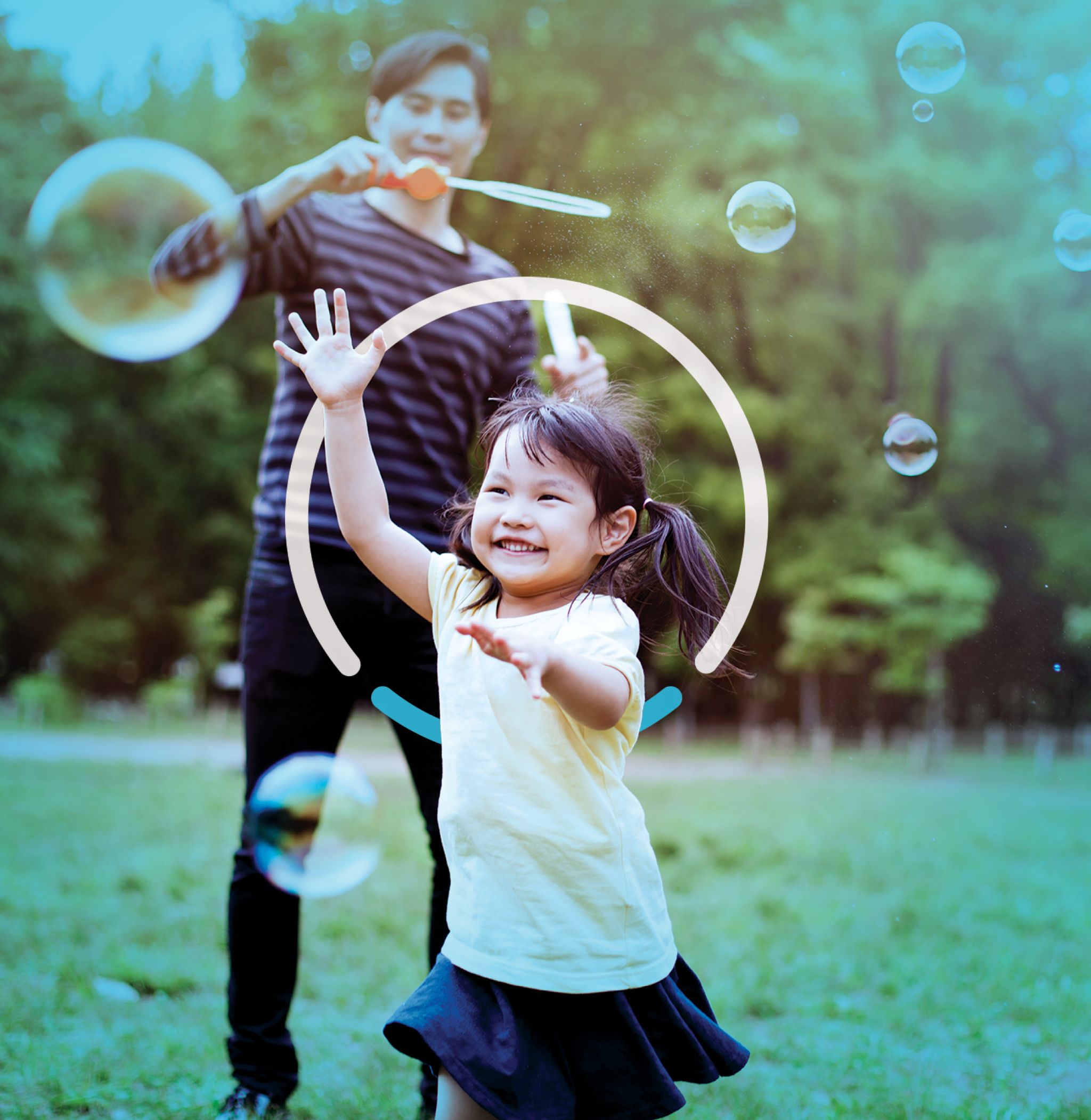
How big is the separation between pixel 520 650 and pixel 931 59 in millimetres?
2571

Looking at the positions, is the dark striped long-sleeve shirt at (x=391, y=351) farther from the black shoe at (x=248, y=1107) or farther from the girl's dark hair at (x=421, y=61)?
the black shoe at (x=248, y=1107)

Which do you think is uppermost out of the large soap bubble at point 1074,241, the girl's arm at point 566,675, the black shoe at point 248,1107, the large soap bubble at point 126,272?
the large soap bubble at point 1074,241

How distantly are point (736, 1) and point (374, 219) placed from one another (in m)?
12.3

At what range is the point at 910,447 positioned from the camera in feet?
9.80

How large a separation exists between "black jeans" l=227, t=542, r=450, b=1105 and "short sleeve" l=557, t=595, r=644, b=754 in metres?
0.67

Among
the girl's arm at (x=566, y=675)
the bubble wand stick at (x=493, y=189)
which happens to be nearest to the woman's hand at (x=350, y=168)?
the bubble wand stick at (x=493, y=189)

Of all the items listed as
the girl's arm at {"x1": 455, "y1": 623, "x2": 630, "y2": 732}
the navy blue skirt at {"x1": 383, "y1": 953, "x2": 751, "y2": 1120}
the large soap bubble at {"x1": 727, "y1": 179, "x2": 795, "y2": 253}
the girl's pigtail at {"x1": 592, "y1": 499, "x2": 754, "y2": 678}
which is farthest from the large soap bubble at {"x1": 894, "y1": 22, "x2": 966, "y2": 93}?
the navy blue skirt at {"x1": 383, "y1": 953, "x2": 751, "y2": 1120}

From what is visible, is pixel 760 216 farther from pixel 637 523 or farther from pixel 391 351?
pixel 637 523

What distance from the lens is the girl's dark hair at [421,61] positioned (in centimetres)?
252

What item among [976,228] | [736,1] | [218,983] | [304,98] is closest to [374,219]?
[218,983]

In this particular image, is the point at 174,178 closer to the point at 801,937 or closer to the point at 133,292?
the point at 133,292

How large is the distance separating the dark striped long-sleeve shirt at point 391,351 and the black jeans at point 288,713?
4.4 inches

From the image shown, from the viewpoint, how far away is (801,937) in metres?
4.25

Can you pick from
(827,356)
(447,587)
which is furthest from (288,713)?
(827,356)
